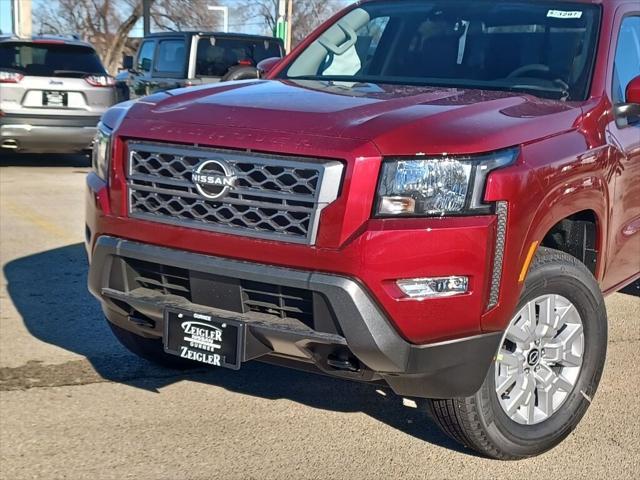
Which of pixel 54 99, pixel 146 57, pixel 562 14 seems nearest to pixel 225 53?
pixel 146 57

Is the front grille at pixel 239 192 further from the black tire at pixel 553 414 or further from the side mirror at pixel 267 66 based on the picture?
the side mirror at pixel 267 66

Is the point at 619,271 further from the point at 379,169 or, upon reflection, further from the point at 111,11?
the point at 111,11

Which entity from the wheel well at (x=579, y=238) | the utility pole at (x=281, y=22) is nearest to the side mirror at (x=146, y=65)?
the utility pole at (x=281, y=22)

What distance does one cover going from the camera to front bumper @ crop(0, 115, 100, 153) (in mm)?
11039

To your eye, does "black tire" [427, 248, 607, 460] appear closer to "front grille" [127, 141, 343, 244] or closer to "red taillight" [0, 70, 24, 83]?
"front grille" [127, 141, 343, 244]

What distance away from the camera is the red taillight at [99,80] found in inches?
460

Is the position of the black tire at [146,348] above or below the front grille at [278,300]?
below

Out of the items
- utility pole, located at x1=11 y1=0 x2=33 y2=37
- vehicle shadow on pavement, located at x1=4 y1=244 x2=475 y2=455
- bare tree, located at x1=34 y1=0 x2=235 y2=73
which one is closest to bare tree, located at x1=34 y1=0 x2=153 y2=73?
bare tree, located at x1=34 y1=0 x2=235 y2=73

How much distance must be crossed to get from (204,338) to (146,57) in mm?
11859

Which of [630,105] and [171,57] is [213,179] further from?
[171,57]

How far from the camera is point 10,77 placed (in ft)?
36.2

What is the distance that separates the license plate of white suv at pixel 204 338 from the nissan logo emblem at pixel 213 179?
18.6 inches

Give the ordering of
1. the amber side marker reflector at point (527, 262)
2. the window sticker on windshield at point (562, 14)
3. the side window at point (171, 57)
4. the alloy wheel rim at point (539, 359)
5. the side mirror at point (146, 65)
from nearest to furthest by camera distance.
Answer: the amber side marker reflector at point (527, 262), the alloy wheel rim at point (539, 359), the window sticker on windshield at point (562, 14), the side window at point (171, 57), the side mirror at point (146, 65)

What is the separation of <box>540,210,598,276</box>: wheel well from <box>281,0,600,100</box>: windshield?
1.88 ft
